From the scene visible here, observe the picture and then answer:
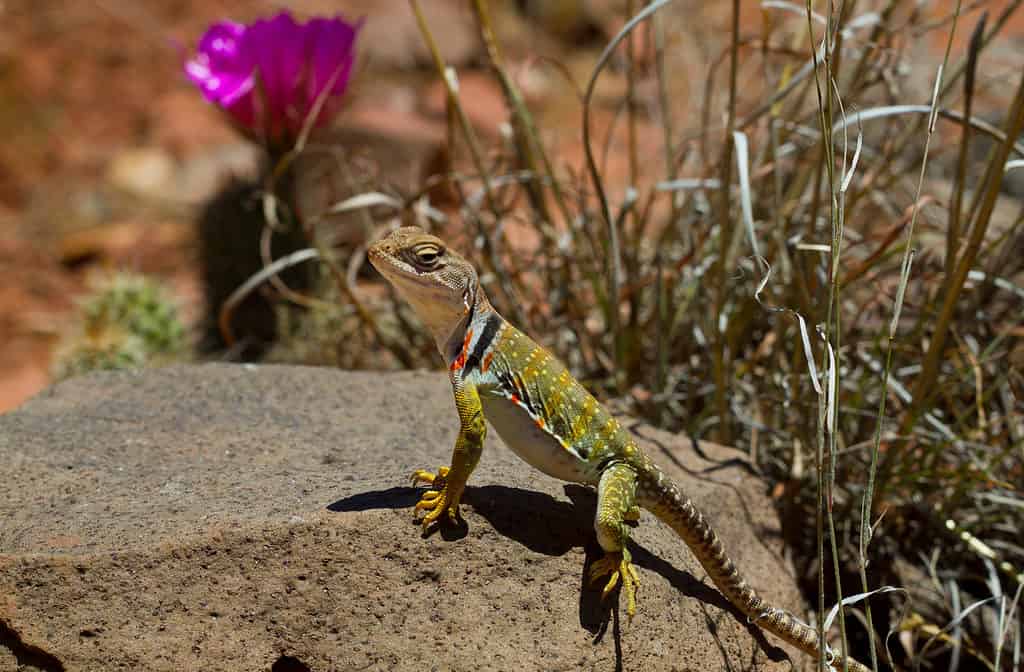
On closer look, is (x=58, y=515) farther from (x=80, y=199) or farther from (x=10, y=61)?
(x=10, y=61)

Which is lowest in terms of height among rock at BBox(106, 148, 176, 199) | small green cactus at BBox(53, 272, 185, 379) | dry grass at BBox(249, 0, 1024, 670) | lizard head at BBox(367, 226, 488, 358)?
rock at BBox(106, 148, 176, 199)

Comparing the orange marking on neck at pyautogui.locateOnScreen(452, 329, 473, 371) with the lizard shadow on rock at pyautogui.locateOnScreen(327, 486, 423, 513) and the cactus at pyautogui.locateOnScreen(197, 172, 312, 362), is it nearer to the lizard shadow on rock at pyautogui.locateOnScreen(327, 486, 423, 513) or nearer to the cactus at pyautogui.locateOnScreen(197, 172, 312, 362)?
the lizard shadow on rock at pyautogui.locateOnScreen(327, 486, 423, 513)

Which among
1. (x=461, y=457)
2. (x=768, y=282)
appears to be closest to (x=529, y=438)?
(x=461, y=457)

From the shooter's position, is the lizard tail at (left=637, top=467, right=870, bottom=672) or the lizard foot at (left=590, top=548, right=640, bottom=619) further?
the lizard tail at (left=637, top=467, right=870, bottom=672)

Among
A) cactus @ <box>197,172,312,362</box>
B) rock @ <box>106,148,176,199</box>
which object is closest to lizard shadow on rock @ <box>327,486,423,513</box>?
cactus @ <box>197,172,312,362</box>

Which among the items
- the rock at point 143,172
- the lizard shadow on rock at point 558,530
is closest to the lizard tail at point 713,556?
the lizard shadow on rock at point 558,530

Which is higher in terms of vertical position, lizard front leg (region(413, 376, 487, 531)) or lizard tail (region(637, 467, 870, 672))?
lizard front leg (region(413, 376, 487, 531))

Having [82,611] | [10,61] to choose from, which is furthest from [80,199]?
[82,611]
